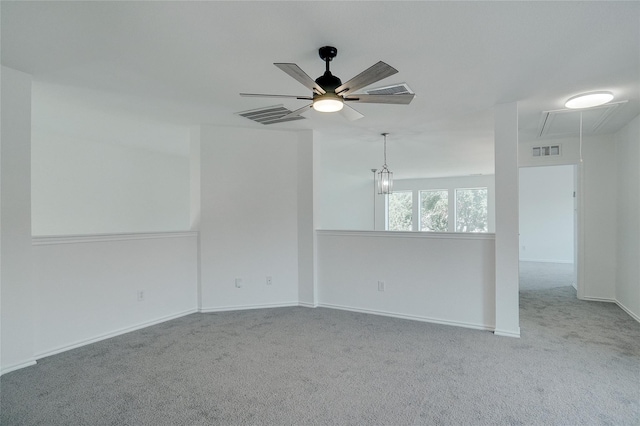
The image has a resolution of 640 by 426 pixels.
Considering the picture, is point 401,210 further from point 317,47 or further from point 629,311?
point 317,47

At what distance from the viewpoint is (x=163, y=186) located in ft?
20.3

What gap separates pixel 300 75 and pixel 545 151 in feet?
15.5

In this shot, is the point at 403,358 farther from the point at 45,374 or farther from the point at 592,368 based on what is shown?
the point at 45,374

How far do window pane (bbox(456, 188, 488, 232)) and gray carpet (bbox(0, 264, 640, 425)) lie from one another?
6.12m

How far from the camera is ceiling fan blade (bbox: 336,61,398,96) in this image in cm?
A: 191

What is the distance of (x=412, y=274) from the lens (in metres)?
4.14

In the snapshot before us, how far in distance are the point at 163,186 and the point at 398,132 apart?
171 inches

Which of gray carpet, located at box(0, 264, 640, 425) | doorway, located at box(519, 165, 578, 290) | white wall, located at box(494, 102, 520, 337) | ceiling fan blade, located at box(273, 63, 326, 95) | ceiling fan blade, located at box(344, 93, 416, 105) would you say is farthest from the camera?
doorway, located at box(519, 165, 578, 290)

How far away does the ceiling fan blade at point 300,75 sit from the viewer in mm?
1892

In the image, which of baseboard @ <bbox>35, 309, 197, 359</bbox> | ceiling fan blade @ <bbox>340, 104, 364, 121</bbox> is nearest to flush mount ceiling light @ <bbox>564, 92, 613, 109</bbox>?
ceiling fan blade @ <bbox>340, 104, 364, 121</bbox>

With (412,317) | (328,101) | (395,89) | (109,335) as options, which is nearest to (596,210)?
(412,317)

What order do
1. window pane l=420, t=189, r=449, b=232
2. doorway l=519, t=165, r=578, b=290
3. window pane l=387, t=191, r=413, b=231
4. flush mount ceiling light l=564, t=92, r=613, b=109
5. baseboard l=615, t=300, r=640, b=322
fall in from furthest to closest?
1. window pane l=387, t=191, r=413, b=231
2. window pane l=420, t=189, r=449, b=232
3. doorway l=519, t=165, r=578, b=290
4. baseboard l=615, t=300, r=640, b=322
5. flush mount ceiling light l=564, t=92, r=613, b=109

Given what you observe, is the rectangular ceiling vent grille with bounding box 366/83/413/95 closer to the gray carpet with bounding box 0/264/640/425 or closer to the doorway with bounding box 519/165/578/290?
the gray carpet with bounding box 0/264/640/425

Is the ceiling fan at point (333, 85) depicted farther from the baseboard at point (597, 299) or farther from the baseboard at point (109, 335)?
the baseboard at point (597, 299)
